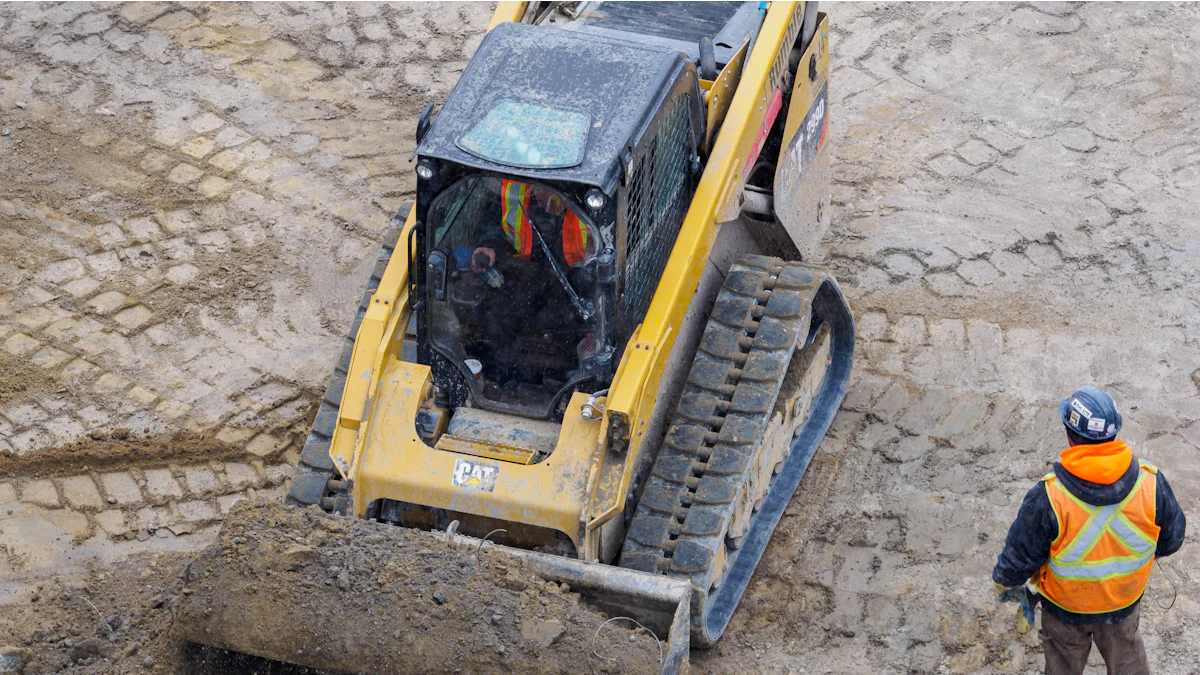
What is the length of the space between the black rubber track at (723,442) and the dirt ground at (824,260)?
0.19 meters

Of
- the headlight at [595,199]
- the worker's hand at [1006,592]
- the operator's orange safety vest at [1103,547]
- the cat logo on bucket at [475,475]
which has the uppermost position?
the headlight at [595,199]

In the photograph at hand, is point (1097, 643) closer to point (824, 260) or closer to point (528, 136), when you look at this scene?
→ point (528, 136)

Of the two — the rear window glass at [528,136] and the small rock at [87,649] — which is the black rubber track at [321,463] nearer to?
the small rock at [87,649]

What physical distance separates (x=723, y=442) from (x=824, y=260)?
2.74 m

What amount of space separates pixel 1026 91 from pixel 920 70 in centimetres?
72

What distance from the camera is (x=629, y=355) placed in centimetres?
557

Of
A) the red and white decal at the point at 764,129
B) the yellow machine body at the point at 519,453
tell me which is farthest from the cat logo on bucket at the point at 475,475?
the red and white decal at the point at 764,129

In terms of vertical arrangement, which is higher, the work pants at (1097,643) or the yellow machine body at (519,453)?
the yellow machine body at (519,453)

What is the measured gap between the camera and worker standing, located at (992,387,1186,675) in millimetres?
4973

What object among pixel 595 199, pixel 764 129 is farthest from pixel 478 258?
pixel 764 129

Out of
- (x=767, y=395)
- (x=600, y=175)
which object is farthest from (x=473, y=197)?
(x=767, y=395)

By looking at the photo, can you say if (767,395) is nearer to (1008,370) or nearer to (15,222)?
(1008,370)

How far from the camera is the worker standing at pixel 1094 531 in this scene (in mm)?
4973

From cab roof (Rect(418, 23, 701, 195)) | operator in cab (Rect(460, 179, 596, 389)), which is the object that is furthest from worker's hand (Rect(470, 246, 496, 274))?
cab roof (Rect(418, 23, 701, 195))
